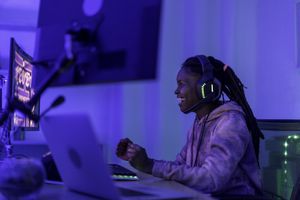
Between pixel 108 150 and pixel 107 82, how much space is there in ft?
4.56

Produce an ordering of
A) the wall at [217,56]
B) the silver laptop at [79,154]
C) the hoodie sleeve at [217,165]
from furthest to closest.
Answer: the wall at [217,56]
the hoodie sleeve at [217,165]
the silver laptop at [79,154]

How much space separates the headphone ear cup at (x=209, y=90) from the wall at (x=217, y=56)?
25.9 inches

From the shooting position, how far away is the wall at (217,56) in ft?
7.80

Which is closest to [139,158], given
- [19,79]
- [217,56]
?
[19,79]

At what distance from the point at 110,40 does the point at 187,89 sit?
0.89 metres

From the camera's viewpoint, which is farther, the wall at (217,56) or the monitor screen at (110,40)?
the wall at (217,56)

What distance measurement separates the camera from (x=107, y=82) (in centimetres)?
90

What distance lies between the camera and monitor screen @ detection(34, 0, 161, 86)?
0.85 meters

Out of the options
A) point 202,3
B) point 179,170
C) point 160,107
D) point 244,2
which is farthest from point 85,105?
point 244,2

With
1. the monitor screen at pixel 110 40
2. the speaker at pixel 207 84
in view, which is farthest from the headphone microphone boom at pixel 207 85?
the monitor screen at pixel 110 40

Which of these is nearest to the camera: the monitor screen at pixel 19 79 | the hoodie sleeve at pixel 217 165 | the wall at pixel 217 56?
the hoodie sleeve at pixel 217 165

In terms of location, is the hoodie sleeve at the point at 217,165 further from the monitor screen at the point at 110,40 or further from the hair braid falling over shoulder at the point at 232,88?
the monitor screen at the point at 110,40

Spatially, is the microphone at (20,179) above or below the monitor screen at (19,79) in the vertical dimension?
below

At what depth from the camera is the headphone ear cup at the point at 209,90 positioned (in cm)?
168
